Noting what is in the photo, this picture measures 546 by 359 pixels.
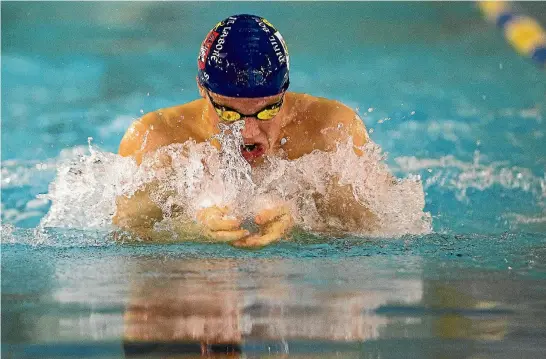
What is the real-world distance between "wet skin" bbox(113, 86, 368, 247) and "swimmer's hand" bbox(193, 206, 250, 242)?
0.69 feet

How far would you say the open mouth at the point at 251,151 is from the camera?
283 centimetres

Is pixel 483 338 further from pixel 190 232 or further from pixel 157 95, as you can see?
pixel 157 95

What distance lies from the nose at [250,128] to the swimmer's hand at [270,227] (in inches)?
12.0

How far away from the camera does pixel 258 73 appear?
8.62 ft

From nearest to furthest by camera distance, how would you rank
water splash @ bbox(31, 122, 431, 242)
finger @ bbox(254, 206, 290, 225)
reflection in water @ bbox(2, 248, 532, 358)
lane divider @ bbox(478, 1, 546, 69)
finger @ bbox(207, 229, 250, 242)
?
reflection in water @ bbox(2, 248, 532, 358)
finger @ bbox(207, 229, 250, 242)
finger @ bbox(254, 206, 290, 225)
water splash @ bbox(31, 122, 431, 242)
lane divider @ bbox(478, 1, 546, 69)

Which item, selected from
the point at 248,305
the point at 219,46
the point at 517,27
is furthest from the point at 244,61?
the point at 517,27

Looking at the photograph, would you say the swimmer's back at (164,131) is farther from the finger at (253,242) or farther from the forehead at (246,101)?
the finger at (253,242)

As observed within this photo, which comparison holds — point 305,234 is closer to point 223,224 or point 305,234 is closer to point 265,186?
point 265,186

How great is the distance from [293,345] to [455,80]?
3634 mm

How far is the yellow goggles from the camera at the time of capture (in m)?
2.68

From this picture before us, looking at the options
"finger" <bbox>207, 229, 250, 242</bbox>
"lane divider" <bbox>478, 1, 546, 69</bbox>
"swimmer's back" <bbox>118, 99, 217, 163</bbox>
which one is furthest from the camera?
"lane divider" <bbox>478, 1, 546, 69</bbox>

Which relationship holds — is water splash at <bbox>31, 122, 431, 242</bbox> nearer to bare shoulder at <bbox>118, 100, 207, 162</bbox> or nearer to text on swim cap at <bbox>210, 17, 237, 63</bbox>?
bare shoulder at <bbox>118, 100, 207, 162</bbox>

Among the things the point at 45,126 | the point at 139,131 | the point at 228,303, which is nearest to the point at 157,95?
the point at 45,126

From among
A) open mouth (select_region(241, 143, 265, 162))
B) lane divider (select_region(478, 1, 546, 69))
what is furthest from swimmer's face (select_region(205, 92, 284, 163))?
lane divider (select_region(478, 1, 546, 69))
